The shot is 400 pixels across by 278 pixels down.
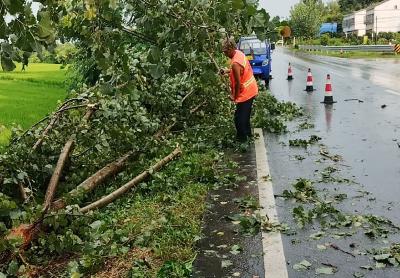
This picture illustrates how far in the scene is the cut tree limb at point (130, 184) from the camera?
543 centimetres

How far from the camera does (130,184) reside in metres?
6.19

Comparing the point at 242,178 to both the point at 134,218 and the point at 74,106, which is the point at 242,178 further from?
the point at 74,106

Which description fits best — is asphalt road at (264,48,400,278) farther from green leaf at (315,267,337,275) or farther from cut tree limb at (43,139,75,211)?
cut tree limb at (43,139,75,211)

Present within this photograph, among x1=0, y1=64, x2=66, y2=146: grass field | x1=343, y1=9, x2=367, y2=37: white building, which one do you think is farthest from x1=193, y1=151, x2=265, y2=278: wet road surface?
x1=343, y1=9, x2=367, y2=37: white building

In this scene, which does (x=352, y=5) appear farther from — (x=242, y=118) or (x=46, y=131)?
(x=46, y=131)

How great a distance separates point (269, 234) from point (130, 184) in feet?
6.65

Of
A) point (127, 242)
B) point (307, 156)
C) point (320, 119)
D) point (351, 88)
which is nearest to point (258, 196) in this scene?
point (127, 242)

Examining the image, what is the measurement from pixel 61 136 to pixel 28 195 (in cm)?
143

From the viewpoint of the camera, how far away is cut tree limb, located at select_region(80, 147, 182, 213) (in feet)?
17.8

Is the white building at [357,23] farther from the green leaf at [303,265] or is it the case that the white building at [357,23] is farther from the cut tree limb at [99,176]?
the green leaf at [303,265]

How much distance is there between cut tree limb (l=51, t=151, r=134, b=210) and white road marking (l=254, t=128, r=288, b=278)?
180 centimetres

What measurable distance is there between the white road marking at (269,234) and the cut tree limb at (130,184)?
1244mm

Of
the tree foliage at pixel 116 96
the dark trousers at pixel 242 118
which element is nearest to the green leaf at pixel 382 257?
the tree foliage at pixel 116 96

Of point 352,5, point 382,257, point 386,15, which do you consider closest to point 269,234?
point 382,257
